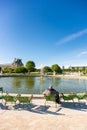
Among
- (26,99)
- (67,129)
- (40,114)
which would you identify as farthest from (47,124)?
(26,99)

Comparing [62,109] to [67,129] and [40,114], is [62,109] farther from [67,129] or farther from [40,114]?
[67,129]

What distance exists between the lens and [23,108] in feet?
30.1

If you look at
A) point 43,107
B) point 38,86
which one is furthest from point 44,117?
point 38,86

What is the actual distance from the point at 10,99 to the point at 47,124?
3444 millimetres

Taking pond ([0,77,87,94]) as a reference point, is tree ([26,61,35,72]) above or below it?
above

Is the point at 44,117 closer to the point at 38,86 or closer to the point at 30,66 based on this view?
the point at 38,86

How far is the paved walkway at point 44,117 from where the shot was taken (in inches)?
252

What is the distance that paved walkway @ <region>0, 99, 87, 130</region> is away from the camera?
21.0 feet

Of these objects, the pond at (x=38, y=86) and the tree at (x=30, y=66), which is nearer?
the pond at (x=38, y=86)

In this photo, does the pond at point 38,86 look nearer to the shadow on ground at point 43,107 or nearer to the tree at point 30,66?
the shadow on ground at point 43,107

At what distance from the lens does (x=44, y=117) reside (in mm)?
7566

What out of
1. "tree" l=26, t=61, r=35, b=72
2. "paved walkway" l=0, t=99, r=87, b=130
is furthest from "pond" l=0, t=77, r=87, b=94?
"tree" l=26, t=61, r=35, b=72

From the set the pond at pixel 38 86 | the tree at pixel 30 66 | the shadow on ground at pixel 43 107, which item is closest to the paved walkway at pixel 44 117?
the shadow on ground at pixel 43 107

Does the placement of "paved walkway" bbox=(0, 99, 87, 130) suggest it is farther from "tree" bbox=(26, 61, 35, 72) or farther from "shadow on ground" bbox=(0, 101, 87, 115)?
"tree" bbox=(26, 61, 35, 72)
